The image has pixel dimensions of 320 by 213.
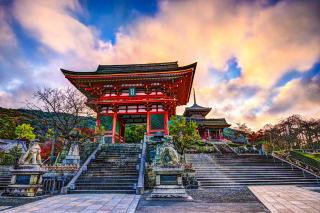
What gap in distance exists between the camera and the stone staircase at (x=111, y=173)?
9909mm

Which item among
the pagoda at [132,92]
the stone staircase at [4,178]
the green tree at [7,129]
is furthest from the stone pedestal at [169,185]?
the green tree at [7,129]

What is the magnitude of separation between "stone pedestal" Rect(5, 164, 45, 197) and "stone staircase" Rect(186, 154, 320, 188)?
8.59 m

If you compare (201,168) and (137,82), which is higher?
(137,82)

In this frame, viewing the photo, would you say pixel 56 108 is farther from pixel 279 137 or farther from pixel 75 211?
pixel 279 137

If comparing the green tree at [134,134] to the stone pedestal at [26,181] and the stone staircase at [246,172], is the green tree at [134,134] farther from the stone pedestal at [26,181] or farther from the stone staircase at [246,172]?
the stone pedestal at [26,181]

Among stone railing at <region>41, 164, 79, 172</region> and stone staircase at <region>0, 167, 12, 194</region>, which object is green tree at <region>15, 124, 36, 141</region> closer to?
stone staircase at <region>0, 167, 12, 194</region>

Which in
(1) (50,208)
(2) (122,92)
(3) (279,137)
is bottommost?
(1) (50,208)

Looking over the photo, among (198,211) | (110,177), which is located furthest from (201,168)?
(198,211)

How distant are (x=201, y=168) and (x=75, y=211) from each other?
1038cm

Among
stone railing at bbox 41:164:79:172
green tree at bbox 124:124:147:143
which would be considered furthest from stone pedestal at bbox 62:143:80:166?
green tree at bbox 124:124:147:143

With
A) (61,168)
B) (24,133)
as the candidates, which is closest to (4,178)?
(61,168)

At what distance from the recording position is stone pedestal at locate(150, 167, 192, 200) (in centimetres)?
762

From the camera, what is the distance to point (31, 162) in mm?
9578

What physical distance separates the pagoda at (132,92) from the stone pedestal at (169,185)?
1151 cm
